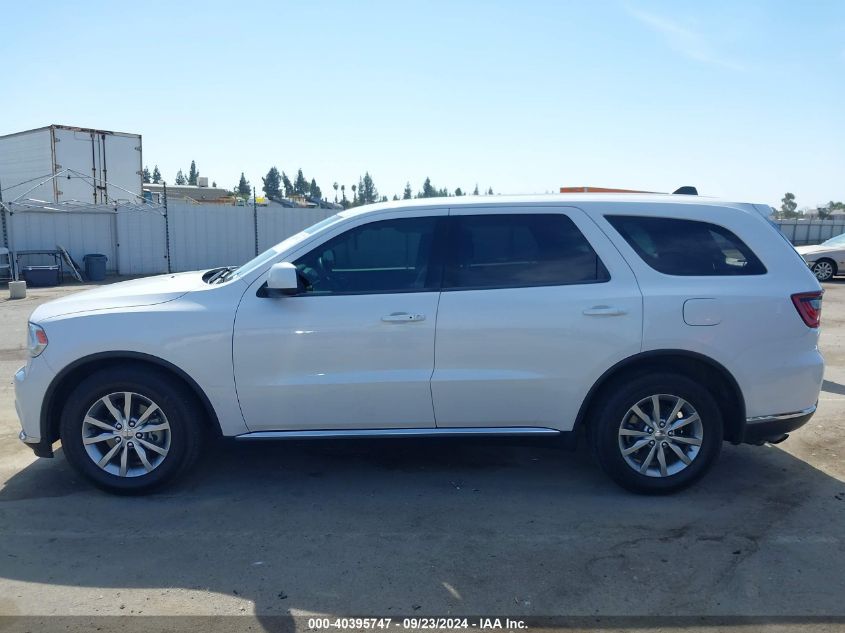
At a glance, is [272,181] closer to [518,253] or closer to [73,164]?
[73,164]

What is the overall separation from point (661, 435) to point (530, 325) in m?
1.12

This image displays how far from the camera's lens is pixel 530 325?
172 inches

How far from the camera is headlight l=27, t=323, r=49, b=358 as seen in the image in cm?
443

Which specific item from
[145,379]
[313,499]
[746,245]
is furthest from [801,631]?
[145,379]

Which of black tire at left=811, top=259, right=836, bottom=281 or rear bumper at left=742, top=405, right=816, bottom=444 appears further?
black tire at left=811, top=259, right=836, bottom=281

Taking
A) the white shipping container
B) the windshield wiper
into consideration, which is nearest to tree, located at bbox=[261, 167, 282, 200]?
the white shipping container

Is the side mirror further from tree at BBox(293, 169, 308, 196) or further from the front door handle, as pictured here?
tree at BBox(293, 169, 308, 196)

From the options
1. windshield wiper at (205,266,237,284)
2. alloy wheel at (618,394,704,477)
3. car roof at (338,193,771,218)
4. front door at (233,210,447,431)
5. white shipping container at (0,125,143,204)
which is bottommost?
alloy wheel at (618,394,704,477)

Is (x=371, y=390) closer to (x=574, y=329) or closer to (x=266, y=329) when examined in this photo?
(x=266, y=329)

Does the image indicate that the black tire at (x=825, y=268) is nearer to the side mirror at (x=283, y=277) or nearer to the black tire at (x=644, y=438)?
the black tire at (x=644, y=438)

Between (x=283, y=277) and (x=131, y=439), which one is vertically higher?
(x=283, y=277)

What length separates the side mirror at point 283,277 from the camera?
423 centimetres

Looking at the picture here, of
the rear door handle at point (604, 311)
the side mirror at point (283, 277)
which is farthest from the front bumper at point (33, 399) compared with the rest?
the rear door handle at point (604, 311)

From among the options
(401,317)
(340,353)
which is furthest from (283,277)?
(401,317)
